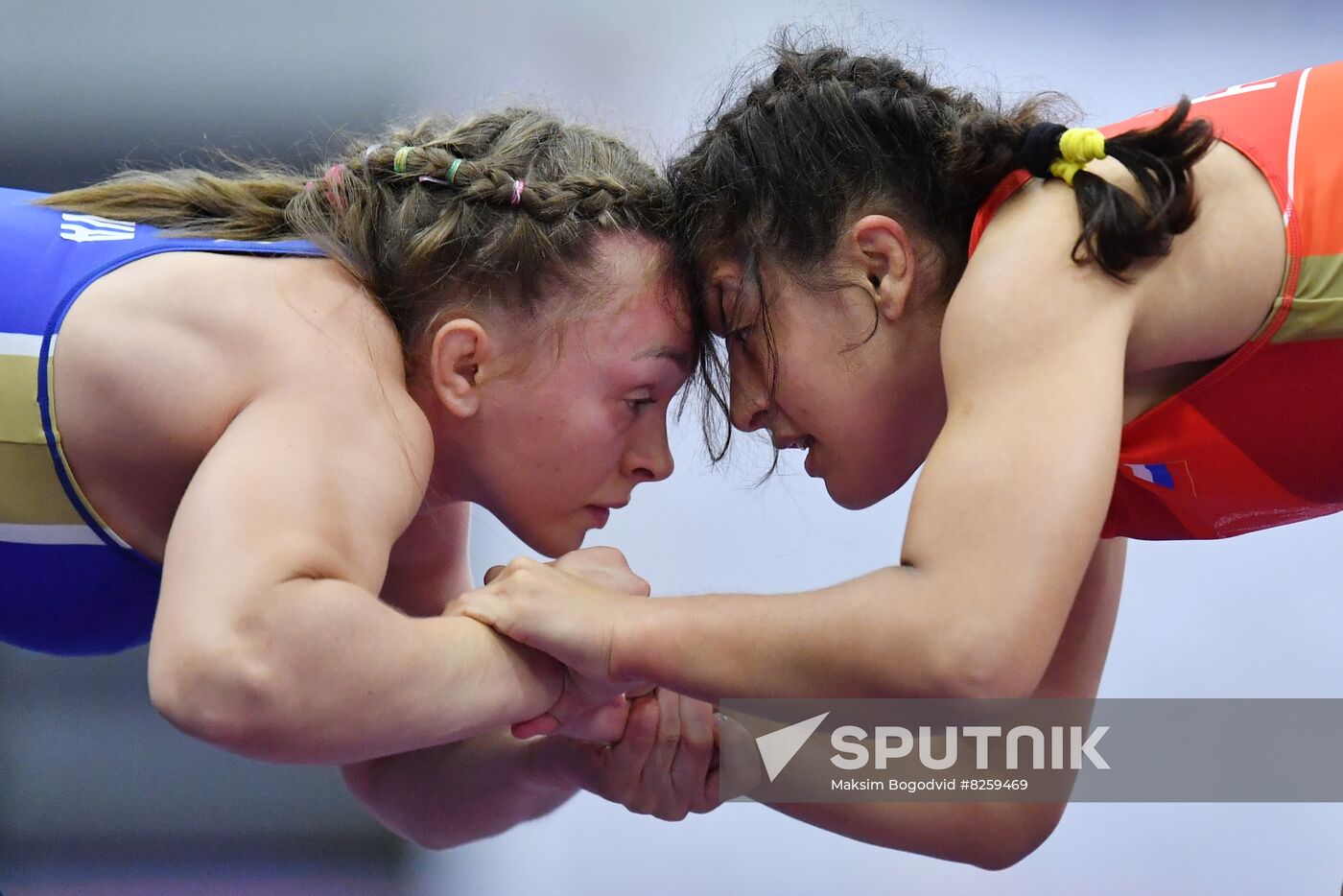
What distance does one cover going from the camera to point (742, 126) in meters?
1.13

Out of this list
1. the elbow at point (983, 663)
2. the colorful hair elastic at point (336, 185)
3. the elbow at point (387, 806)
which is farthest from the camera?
the elbow at point (387, 806)

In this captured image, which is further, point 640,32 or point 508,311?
point 640,32

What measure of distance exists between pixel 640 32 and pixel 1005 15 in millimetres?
586

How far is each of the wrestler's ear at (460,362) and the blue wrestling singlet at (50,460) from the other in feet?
0.41

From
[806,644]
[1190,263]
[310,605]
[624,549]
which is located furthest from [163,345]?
[624,549]

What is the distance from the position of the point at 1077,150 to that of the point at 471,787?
0.76 meters

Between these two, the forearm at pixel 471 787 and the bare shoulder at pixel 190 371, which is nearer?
the bare shoulder at pixel 190 371

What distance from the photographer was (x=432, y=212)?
1.12 meters

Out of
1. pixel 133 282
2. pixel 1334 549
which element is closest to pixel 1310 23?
pixel 1334 549

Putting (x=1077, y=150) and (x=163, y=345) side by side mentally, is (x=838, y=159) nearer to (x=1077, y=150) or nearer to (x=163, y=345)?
(x=1077, y=150)

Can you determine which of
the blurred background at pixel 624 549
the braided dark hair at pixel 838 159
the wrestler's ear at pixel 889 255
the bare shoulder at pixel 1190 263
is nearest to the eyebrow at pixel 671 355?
the braided dark hair at pixel 838 159

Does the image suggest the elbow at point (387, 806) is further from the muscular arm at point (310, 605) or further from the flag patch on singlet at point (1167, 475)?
the flag patch on singlet at point (1167, 475)

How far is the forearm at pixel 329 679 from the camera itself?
2.79ft

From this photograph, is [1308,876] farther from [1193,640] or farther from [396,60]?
[396,60]
